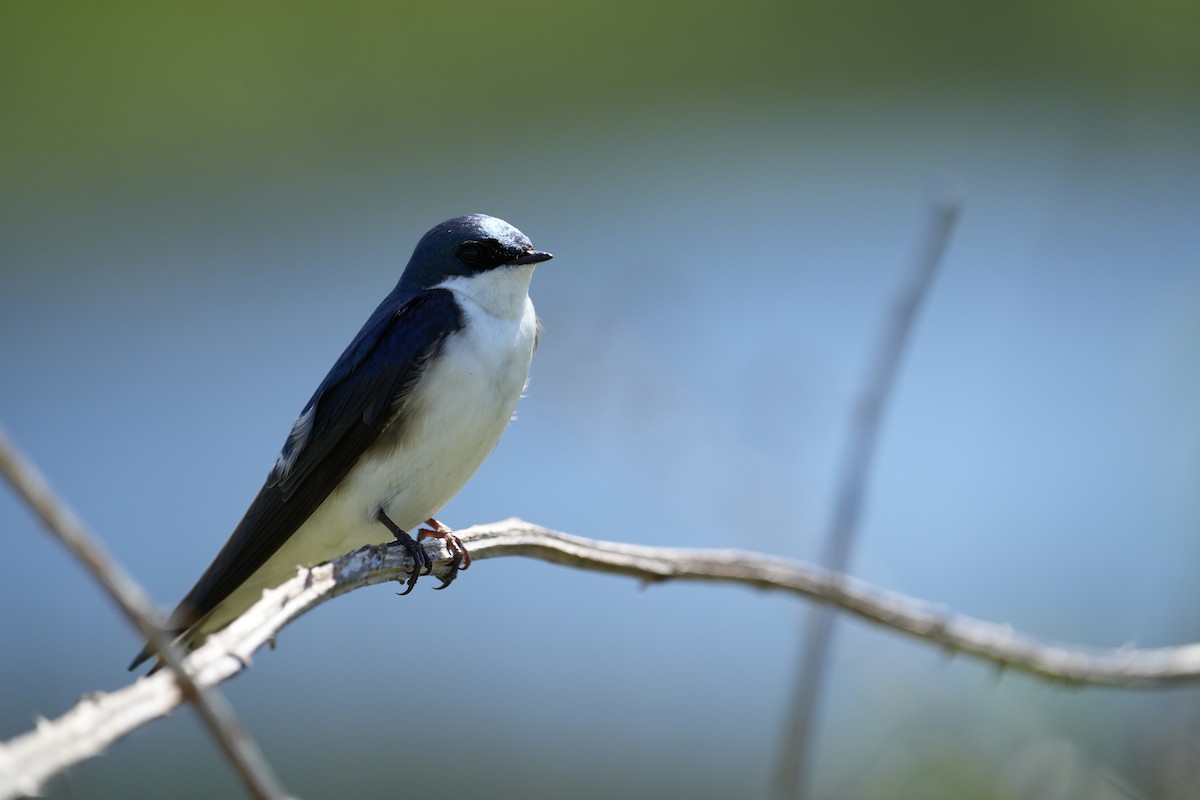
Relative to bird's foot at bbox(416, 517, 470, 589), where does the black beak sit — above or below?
above

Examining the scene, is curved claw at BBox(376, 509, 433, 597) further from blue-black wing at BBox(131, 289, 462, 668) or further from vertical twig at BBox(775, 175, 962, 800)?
vertical twig at BBox(775, 175, 962, 800)

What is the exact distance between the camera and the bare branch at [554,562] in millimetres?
694

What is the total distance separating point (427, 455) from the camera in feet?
6.30

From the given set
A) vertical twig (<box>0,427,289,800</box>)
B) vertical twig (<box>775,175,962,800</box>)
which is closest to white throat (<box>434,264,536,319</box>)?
vertical twig (<box>775,175,962,800</box>)

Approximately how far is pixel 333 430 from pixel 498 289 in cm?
36

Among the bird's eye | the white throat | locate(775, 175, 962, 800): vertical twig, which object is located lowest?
locate(775, 175, 962, 800): vertical twig

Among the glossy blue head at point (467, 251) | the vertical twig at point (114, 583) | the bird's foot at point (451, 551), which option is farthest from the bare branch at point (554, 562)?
the glossy blue head at point (467, 251)

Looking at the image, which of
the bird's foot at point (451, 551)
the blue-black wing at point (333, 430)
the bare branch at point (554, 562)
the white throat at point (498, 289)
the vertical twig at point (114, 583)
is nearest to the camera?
the vertical twig at point (114, 583)

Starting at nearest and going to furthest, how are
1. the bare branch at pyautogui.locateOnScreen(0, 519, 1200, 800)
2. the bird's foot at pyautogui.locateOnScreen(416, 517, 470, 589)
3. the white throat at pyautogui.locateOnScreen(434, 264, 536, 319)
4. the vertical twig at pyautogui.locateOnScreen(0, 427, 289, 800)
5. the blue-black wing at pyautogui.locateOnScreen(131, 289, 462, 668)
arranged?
the vertical twig at pyautogui.locateOnScreen(0, 427, 289, 800) → the bare branch at pyautogui.locateOnScreen(0, 519, 1200, 800) → the bird's foot at pyautogui.locateOnScreen(416, 517, 470, 589) → the blue-black wing at pyautogui.locateOnScreen(131, 289, 462, 668) → the white throat at pyautogui.locateOnScreen(434, 264, 536, 319)

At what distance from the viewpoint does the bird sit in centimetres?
191

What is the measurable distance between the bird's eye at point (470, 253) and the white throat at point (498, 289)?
0.04 metres

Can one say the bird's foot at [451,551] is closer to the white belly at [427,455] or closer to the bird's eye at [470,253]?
the white belly at [427,455]

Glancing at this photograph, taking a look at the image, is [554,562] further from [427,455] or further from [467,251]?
[467,251]

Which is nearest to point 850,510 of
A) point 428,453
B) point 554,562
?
point 554,562
